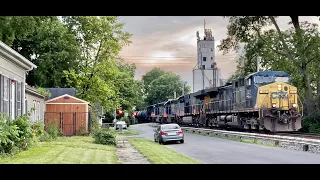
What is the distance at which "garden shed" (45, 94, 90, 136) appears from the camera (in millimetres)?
16250

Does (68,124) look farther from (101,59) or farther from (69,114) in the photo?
(101,59)

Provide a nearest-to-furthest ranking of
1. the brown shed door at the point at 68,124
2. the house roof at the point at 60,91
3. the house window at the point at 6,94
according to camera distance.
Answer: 1. the house window at the point at 6,94
2. the house roof at the point at 60,91
3. the brown shed door at the point at 68,124

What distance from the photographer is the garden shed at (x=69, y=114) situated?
16250mm

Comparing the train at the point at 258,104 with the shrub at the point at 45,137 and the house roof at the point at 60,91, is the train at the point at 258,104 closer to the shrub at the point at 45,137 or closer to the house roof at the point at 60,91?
the house roof at the point at 60,91

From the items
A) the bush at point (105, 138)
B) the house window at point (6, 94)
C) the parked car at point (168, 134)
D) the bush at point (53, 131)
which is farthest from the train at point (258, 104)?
the house window at point (6, 94)

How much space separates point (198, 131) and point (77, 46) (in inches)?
306

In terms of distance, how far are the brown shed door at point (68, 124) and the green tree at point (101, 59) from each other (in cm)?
260

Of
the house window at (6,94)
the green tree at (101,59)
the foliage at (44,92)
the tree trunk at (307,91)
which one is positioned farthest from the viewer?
the tree trunk at (307,91)

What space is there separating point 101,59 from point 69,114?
13.2 ft

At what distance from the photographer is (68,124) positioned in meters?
17.5

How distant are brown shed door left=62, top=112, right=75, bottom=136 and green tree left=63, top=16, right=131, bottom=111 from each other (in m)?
2.60

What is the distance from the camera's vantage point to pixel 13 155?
10453 mm

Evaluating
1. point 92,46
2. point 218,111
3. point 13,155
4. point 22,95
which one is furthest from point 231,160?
point 218,111
